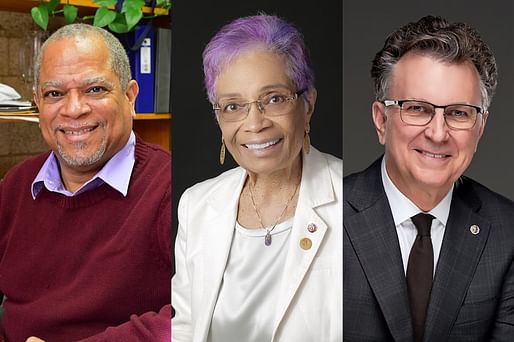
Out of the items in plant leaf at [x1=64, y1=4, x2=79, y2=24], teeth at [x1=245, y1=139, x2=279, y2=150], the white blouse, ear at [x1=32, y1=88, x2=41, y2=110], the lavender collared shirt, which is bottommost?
the white blouse

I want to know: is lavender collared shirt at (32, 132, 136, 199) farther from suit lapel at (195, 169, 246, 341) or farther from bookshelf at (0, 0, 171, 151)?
suit lapel at (195, 169, 246, 341)

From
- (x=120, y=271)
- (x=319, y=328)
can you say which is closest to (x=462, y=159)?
(x=319, y=328)

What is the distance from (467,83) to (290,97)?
64cm

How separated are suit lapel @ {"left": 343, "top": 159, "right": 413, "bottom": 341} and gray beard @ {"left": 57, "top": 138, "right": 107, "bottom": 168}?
0.93m

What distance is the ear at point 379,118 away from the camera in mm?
2668

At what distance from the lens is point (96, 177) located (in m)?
2.35

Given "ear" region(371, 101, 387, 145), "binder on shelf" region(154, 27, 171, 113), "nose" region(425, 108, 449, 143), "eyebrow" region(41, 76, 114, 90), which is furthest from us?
"ear" region(371, 101, 387, 145)

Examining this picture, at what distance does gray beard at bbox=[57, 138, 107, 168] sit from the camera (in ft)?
7.59

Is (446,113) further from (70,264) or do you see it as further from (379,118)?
(70,264)

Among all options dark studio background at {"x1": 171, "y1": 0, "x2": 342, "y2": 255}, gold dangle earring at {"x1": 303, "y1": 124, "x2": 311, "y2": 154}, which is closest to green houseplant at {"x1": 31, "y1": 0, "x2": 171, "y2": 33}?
dark studio background at {"x1": 171, "y1": 0, "x2": 342, "y2": 255}

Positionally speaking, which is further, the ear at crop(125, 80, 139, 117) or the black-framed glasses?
the black-framed glasses

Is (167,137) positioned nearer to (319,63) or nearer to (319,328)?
(319,63)

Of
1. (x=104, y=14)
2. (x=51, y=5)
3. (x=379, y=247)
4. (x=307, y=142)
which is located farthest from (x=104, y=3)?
(x=379, y=247)

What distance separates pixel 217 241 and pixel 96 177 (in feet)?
1.54
